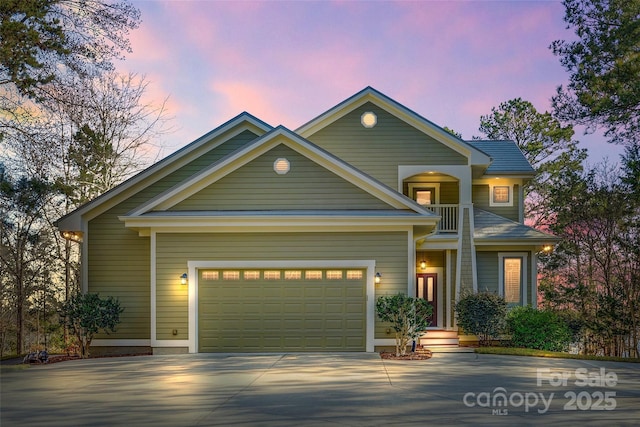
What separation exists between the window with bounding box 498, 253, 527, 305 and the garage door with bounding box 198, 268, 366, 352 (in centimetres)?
715

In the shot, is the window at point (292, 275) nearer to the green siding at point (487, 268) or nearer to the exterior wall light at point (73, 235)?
the exterior wall light at point (73, 235)

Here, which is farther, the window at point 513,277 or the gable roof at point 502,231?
the window at point 513,277

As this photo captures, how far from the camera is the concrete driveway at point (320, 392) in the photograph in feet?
24.1

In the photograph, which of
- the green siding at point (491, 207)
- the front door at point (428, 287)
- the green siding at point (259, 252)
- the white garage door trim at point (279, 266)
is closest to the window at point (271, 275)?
the white garage door trim at point (279, 266)

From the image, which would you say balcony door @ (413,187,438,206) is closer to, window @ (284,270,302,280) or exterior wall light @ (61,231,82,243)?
window @ (284,270,302,280)

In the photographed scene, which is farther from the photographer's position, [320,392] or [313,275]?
[313,275]

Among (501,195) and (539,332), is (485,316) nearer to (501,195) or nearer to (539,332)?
(539,332)

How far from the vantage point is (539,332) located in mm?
15438

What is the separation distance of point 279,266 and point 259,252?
0.65 m

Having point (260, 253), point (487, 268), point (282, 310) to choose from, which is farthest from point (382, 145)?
point (282, 310)

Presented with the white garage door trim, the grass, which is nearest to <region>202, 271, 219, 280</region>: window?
the white garage door trim

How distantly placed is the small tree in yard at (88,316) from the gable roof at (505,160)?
1379cm

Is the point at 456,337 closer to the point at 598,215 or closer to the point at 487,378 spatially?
the point at 487,378

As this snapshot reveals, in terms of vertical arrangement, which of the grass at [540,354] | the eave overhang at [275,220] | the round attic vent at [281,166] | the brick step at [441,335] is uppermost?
the round attic vent at [281,166]
